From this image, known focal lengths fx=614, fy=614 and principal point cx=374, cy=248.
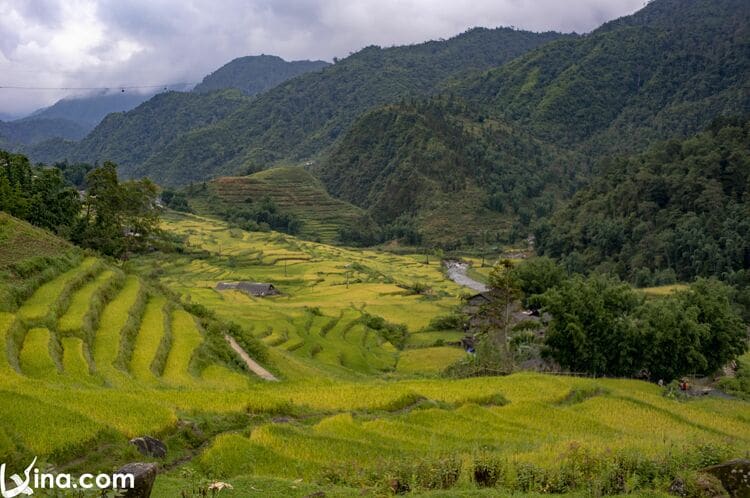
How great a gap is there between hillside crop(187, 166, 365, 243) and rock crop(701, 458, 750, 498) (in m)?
106

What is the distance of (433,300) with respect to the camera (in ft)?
204

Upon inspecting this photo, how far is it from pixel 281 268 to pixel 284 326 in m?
32.1

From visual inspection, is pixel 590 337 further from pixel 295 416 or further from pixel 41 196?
pixel 41 196

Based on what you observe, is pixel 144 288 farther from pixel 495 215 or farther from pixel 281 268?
pixel 495 215

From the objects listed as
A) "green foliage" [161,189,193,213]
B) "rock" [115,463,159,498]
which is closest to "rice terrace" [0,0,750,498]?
"rock" [115,463,159,498]

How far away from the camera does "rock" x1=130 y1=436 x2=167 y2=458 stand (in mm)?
10391

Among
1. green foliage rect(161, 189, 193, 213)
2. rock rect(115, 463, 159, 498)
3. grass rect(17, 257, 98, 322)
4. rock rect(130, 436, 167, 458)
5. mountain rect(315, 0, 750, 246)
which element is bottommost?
rock rect(130, 436, 167, 458)

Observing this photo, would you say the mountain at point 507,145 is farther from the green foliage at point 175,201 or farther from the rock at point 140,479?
the rock at point 140,479

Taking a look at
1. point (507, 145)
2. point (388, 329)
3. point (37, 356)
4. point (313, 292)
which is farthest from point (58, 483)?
point (507, 145)

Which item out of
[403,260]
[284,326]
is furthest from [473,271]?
[284,326]

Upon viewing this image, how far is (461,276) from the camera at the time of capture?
87750mm

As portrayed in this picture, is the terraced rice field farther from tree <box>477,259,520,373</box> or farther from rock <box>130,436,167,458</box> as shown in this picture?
rock <box>130,436,167,458</box>

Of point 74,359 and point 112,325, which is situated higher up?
point 112,325

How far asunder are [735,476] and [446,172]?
462 ft
